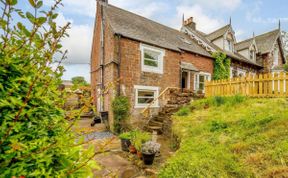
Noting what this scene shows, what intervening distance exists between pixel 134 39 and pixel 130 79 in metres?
2.62

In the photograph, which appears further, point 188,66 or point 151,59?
point 188,66

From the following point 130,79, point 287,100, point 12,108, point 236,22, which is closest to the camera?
point 12,108

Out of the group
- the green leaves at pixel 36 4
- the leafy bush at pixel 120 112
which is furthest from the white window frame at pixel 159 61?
the green leaves at pixel 36 4

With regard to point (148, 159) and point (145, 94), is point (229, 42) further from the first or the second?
point (148, 159)

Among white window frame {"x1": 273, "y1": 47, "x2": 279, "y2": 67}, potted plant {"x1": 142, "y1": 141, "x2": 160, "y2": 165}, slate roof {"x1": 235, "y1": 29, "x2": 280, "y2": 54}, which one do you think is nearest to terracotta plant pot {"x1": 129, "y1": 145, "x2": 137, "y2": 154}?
potted plant {"x1": 142, "y1": 141, "x2": 160, "y2": 165}

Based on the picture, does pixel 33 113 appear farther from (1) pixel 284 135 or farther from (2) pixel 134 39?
(2) pixel 134 39

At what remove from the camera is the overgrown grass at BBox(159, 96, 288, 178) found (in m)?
3.34

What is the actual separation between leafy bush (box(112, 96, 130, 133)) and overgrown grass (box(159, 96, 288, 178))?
4311 millimetres

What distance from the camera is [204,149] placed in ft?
14.0

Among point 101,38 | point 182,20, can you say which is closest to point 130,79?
point 101,38

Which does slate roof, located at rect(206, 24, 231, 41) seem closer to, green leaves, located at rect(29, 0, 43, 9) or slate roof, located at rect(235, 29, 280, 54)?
slate roof, located at rect(235, 29, 280, 54)

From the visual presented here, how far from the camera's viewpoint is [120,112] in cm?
992

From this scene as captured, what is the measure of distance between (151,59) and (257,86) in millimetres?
6577

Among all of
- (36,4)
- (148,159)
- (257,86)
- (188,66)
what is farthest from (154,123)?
(36,4)
